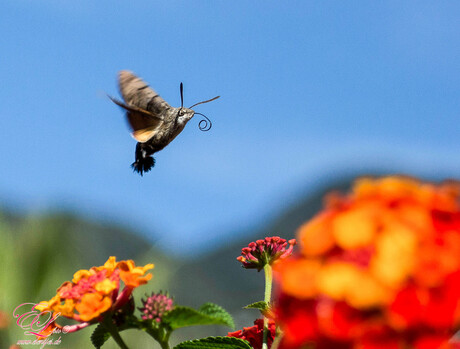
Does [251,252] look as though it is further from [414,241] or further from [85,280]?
[414,241]

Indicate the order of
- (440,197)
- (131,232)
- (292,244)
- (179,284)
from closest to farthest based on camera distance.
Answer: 1. (440,197)
2. (292,244)
3. (179,284)
4. (131,232)

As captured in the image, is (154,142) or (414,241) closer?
(414,241)

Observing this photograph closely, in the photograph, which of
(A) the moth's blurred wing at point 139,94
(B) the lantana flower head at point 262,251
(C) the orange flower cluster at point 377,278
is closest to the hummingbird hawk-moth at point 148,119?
(A) the moth's blurred wing at point 139,94

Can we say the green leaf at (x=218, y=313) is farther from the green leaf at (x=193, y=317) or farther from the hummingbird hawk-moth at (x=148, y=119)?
the hummingbird hawk-moth at (x=148, y=119)

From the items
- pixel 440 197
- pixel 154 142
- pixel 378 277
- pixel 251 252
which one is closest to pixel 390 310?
pixel 378 277

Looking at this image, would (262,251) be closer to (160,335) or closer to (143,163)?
(160,335)

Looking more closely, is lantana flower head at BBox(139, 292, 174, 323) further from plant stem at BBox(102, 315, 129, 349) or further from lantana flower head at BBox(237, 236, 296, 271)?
lantana flower head at BBox(237, 236, 296, 271)

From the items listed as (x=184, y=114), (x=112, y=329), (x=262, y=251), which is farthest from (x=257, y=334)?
(x=184, y=114)
